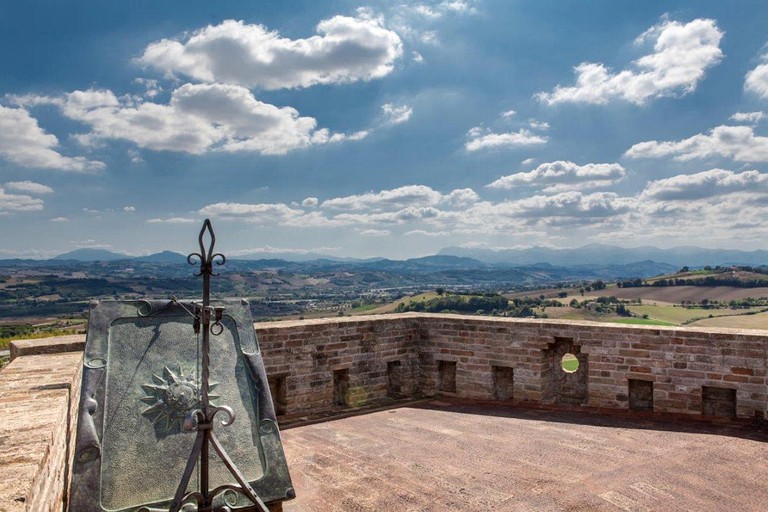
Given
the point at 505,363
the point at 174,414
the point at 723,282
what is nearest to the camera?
the point at 174,414

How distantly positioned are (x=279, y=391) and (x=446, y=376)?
282cm

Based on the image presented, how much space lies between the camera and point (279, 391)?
7457 millimetres

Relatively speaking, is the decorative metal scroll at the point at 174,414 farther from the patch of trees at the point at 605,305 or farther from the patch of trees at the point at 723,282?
the patch of trees at the point at 723,282

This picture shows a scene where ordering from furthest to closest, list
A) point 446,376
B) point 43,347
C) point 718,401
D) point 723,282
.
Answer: point 723,282
point 446,376
point 718,401
point 43,347

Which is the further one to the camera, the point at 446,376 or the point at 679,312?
the point at 679,312

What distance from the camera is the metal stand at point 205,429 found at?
101 inches

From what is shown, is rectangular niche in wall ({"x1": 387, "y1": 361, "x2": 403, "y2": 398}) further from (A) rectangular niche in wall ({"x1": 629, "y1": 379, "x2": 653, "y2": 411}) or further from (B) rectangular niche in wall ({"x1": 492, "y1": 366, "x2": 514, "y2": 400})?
(A) rectangular niche in wall ({"x1": 629, "y1": 379, "x2": 653, "y2": 411})

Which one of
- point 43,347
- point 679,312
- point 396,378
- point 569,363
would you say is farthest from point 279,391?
point 679,312

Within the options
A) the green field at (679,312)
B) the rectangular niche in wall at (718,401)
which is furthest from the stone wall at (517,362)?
the green field at (679,312)

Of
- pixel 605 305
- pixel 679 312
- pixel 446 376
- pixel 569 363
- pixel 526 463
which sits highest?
pixel 569 363

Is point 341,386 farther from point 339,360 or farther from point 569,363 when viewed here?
point 569,363

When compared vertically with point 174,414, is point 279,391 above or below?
below

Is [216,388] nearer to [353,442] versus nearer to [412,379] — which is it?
[353,442]

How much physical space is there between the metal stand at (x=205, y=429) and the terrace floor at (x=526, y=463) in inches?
80.1
